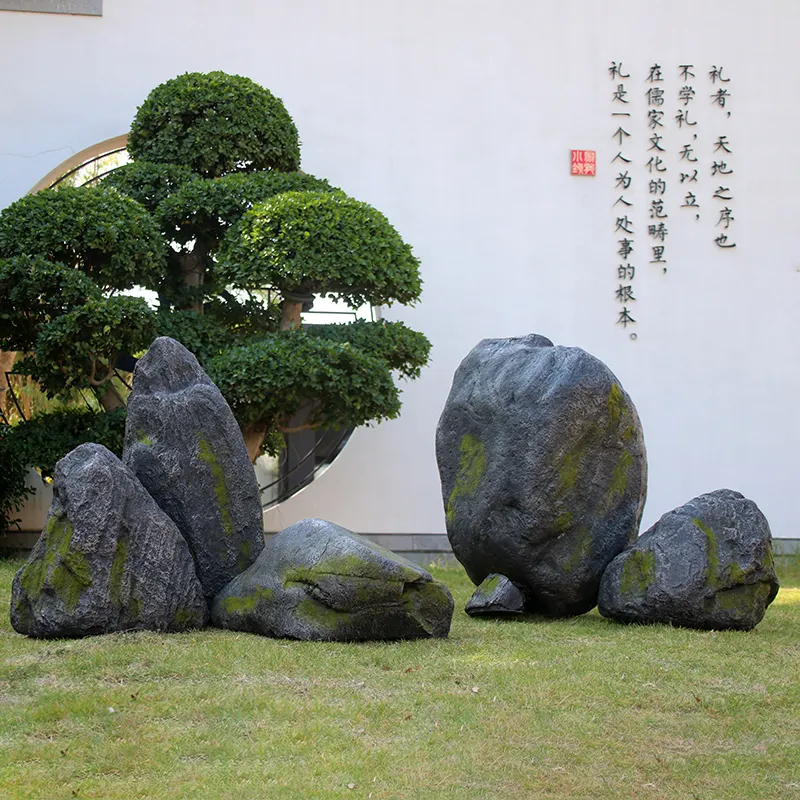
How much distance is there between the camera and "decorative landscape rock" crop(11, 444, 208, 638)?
174 inches

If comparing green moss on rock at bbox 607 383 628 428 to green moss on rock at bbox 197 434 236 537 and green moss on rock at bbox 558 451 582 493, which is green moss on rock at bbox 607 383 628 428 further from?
green moss on rock at bbox 197 434 236 537

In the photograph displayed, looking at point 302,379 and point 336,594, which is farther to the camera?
point 302,379

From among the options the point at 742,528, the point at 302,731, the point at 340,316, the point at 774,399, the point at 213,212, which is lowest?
the point at 302,731

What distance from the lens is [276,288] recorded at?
780 cm

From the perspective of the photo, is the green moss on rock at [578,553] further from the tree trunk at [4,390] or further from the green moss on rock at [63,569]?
the tree trunk at [4,390]

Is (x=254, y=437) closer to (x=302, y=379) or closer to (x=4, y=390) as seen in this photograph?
(x=302, y=379)

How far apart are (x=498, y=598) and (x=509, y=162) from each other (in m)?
4.70

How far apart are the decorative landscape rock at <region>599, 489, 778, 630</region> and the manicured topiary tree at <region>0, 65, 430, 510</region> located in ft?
8.65

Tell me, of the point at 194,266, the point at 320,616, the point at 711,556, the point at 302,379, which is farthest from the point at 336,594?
the point at 194,266

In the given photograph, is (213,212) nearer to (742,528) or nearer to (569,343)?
(569,343)

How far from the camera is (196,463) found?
4.93 metres

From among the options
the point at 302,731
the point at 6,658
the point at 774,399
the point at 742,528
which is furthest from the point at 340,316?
the point at 302,731

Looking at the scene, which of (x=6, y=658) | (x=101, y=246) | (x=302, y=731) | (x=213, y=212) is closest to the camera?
(x=302, y=731)

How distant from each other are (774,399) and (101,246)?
18.6 feet
